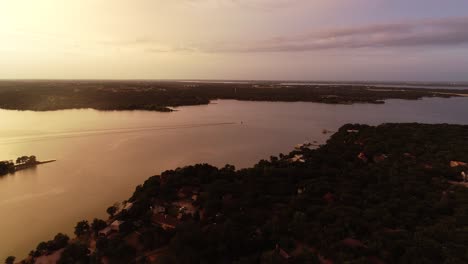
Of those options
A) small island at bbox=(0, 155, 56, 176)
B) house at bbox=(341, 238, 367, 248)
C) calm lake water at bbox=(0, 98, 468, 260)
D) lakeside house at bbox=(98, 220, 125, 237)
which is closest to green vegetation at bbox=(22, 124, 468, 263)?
house at bbox=(341, 238, 367, 248)

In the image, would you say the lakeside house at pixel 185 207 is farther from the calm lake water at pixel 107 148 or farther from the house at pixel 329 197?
the house at pixel 329 197

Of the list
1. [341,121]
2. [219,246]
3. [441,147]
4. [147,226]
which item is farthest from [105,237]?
[341,121]

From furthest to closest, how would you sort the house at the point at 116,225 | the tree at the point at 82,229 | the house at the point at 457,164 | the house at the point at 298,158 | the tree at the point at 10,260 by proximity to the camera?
the house at the point at 298,158
the house at the point at 457,164
the tree at the point at 82,229
the house at the point at 116,225
the tree at the point at 10,260

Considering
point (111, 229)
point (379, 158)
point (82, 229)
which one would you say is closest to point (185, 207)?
point (111, 229)

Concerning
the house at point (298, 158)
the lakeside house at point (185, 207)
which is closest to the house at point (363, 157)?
the house at point (298, 158)

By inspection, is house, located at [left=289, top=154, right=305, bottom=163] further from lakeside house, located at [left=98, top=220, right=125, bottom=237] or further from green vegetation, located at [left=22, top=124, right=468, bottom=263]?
lakeside house, located at [left=98, top=220, right=125, bottom=237]

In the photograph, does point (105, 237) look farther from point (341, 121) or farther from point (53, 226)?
point (341, 121)

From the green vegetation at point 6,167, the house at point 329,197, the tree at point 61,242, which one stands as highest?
the green vegetation at point 6,167
